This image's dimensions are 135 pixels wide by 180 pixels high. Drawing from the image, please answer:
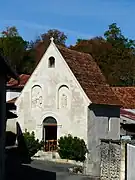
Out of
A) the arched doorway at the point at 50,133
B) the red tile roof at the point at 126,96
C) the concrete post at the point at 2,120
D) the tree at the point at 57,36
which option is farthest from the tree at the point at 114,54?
the concrete post at the point at 2,120

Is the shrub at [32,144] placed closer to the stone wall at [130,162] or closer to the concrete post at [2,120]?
the stone wall at [130,162]

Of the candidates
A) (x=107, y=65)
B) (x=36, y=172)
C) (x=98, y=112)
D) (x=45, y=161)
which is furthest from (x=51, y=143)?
(x=107, y=65)

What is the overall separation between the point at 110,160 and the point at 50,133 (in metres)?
11.1

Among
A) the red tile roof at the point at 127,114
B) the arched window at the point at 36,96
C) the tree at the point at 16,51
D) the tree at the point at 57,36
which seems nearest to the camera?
the arched window at the point at 36,96

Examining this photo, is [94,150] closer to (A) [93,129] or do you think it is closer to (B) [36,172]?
(A) [93,129]

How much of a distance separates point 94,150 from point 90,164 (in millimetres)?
1210

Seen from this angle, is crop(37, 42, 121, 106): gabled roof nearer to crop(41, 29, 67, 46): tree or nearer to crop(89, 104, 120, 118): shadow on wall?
crop(89, 104, 120, 118): shadow on wall

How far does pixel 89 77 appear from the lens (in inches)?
1428

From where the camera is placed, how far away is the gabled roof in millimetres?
34562

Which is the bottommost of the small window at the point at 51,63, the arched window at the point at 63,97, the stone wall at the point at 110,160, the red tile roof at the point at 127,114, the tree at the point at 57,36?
the stone wall at the point at 110,160

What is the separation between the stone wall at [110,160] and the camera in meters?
25.5

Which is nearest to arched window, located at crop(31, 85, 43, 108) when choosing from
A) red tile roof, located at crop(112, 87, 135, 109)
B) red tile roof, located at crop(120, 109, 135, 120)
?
red tile roof, located at crop(120, 109, 135, 120)

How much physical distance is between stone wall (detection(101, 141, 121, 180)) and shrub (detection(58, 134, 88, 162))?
14.3 feet

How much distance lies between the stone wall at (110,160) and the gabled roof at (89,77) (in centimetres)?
649
